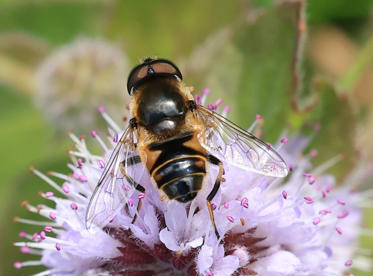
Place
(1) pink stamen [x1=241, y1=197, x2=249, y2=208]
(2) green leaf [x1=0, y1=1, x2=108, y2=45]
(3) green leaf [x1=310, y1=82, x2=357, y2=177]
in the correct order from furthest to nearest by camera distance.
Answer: (2) green leaf [x1=0, y1=1, x2=108, y2=45] < (3) green leaf [x1=310, y1=82, x2=357, y2=177] < (1) pink stamen [x1=241, y1=197, x2=249, y2=208]

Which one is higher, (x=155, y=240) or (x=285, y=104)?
(x=285, y=104)

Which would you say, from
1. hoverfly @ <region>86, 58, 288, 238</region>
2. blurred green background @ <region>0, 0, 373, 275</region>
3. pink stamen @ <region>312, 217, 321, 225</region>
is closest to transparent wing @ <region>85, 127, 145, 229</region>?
hoverfly @ <region>86, 58, 288, 238</region>

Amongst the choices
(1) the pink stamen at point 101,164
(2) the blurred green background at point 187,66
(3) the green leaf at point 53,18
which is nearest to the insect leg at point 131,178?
(1) the pink stamen at point 101,164

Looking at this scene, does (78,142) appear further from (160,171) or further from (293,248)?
(293,248)

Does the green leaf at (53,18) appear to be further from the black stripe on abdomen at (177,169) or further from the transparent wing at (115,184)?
the black stripe on abdomen at (177,169)

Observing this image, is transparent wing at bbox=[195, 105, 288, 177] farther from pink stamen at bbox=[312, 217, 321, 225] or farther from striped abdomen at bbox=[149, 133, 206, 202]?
pink stamen at bbox=[312, 217, 321, 225]

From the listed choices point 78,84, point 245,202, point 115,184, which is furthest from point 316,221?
point 78,84

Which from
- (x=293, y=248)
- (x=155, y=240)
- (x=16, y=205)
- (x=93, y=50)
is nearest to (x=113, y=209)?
(x=155, y=240)
